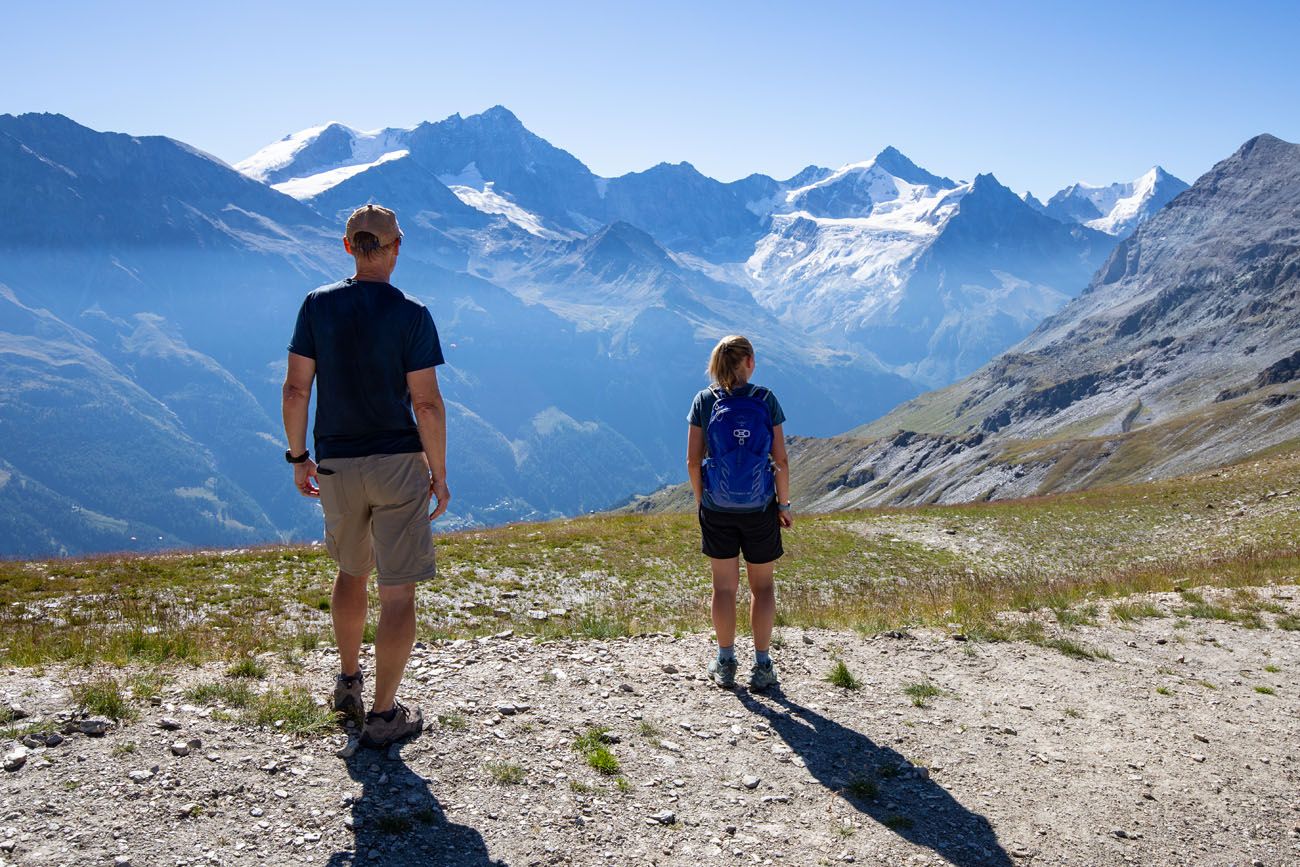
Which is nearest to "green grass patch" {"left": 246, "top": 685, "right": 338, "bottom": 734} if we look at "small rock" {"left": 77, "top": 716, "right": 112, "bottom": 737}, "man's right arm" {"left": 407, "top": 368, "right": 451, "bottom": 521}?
"small rock" {"left": 77, "top": 716, "right": 112, "bottom": 737}

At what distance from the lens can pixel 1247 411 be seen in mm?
130375

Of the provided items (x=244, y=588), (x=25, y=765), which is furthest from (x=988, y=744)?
(x=244, y=588)

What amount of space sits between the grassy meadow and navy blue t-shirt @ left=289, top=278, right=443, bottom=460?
191 inches

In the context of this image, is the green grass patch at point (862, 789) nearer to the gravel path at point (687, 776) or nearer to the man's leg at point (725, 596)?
the gravel path at point (687, 776)

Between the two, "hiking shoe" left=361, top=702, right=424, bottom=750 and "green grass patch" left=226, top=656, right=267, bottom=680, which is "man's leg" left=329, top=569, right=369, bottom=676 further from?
"green grass patch" left=226, top=656, right=267, bottom=680

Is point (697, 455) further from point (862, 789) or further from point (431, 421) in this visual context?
point (862, 789)

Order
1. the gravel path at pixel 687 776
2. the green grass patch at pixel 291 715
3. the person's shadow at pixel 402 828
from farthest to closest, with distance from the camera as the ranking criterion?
the green grass patch at pixel 291 715 → the gravel path at pixel 687 776 → the person's shadow at pixel 402 828

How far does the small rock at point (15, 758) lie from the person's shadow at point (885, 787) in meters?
6.93

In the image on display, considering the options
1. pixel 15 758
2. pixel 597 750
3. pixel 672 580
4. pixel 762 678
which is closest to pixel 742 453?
pixel 762 678

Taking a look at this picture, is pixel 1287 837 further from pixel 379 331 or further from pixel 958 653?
pixel 379 331

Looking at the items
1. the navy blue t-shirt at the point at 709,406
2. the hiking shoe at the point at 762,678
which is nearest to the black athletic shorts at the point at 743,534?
the navy blue t-shirt at the point at 709,406

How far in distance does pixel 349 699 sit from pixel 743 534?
456 cm

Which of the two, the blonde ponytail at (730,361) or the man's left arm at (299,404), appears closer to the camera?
the man's left arm at (299,404)

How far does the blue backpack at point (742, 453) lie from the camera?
358 inches
